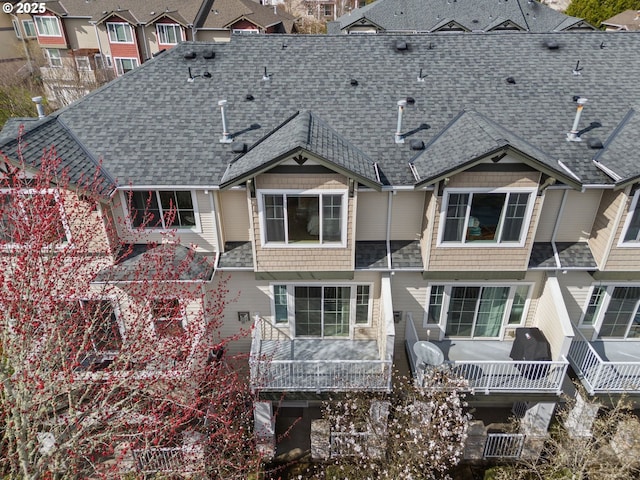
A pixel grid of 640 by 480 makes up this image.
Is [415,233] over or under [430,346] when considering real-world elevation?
over

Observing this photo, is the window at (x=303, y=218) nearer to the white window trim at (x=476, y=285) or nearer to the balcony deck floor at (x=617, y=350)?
the white window trim at (x=476, y=285)

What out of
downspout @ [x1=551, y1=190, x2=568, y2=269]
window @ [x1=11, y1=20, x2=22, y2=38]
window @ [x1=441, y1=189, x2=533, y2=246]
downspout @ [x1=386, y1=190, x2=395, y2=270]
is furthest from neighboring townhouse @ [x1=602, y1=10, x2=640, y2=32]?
window @ [x1=11, y1=20, x2=22, y2=38]

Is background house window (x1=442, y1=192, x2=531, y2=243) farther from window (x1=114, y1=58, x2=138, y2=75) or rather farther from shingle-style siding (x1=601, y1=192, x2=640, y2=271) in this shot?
window (x1=114, y1=58, x2=138, y2=75)

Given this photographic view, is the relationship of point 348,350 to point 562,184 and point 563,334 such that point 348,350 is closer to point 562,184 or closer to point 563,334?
point 563,334

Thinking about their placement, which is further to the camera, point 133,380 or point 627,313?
point 627,313

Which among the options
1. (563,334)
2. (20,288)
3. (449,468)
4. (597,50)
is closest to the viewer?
(20,288)

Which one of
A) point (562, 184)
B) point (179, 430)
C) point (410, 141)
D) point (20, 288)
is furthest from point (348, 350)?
point (20, 288)

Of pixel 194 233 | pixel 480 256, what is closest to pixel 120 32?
pixel 194 233
